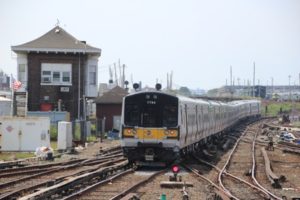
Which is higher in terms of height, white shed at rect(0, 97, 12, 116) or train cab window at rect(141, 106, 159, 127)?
→ white shed at rect(0, 97, 12, 116)

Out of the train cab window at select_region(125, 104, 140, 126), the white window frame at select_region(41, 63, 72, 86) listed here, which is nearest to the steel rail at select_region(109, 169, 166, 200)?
the train cab window at select_region(125, 104, 140, 126)

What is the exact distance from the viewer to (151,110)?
67.2ft

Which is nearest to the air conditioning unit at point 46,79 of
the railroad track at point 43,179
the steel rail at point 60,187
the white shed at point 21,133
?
the white shed at point 21,133

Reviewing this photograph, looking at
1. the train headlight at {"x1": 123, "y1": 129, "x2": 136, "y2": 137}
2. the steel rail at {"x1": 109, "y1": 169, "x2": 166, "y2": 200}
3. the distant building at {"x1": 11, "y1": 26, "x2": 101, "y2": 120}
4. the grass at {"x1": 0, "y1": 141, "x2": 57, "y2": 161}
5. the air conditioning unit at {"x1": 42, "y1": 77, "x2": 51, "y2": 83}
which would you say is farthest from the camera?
the air conditioning unit at {"x1": 42, "y1": 77, "x2": 51, "y2": 83}

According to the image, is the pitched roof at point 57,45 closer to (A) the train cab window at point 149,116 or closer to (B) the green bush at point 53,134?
(B) the green bush at point 53,134

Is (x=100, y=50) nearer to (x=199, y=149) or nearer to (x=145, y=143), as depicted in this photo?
(x=199, y=149)

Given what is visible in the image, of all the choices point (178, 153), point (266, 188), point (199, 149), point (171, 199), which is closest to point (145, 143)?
point (178, 153)

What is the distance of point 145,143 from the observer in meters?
20.0

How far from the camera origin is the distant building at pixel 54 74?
42844 millimetres

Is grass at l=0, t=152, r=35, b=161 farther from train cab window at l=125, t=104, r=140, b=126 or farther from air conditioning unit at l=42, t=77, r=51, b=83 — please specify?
air conditioning unit at l=42, t=77, r=51, b=83

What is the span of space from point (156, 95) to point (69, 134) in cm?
939

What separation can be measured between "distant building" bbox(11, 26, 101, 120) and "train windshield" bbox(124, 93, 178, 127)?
2267 centimetres

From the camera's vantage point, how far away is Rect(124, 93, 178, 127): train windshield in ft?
66.7

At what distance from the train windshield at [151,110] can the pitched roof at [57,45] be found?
23.0m
